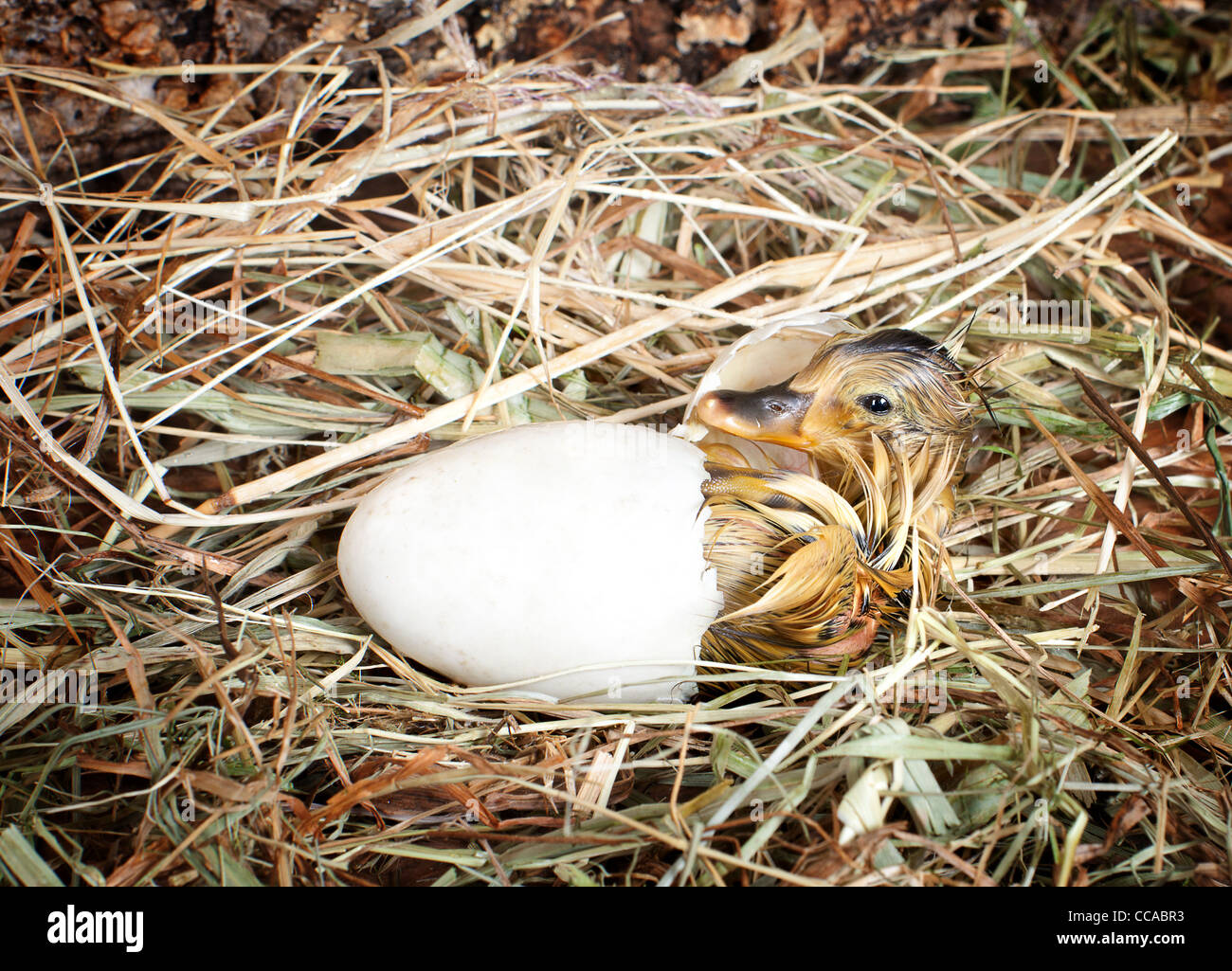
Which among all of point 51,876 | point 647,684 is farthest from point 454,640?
point 51,876

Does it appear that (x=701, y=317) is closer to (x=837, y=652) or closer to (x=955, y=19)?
(x=837, y=652)

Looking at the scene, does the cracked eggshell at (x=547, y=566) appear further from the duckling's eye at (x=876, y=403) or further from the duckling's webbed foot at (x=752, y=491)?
the duckling's eye at (x=876, y=403)

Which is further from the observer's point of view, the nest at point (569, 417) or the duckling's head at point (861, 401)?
the duckling's head at point (861, 401)

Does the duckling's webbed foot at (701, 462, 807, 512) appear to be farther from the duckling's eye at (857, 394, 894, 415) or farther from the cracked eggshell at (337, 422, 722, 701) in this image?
the duckling's eye at (857, 394, 894, 415)

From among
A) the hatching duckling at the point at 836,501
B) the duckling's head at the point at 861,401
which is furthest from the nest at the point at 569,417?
the duckling's head at the point at 861,401

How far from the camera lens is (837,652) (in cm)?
121

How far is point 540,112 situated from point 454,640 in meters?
1.13

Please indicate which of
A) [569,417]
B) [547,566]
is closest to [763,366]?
[569,417]

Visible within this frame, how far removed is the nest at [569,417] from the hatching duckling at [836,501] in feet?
0.23

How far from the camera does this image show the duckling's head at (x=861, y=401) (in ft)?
4.01

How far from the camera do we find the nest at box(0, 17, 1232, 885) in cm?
106

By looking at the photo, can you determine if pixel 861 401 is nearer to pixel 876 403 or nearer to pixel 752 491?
pixel 876 403

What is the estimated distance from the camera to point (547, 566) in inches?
44.6

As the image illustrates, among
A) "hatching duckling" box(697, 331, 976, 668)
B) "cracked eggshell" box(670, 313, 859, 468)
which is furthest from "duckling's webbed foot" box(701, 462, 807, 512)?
"cracked eggshell" box(670, 313, 859, 468)
